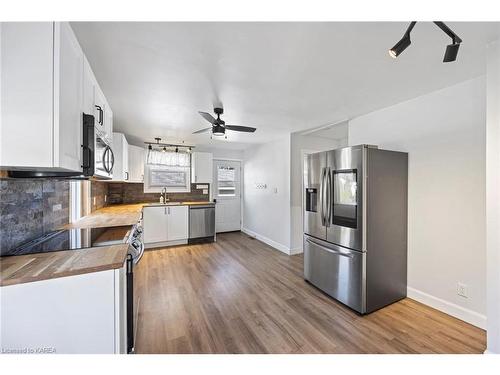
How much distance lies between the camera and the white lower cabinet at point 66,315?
93 cm

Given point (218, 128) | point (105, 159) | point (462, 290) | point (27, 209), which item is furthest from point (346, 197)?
point (27, 209)

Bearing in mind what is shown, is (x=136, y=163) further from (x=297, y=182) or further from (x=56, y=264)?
(x=56, y=264)

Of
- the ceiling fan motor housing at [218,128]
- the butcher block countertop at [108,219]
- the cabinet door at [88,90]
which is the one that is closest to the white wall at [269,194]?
the ceiling fan motor housing at [218,128]

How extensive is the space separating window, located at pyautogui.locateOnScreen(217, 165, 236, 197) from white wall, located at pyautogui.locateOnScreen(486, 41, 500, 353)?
482 cm

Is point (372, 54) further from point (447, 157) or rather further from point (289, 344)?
point (289, 344)

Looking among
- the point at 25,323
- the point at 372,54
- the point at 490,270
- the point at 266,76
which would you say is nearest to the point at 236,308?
the point at 25,323

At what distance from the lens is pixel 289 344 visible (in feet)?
5.45

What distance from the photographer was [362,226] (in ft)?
6.66

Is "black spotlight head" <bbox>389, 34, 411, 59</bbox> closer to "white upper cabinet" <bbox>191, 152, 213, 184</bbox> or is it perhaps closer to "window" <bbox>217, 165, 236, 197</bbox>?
"white upper cabinet" <bbox>191, 152, 213, 184</bbox>

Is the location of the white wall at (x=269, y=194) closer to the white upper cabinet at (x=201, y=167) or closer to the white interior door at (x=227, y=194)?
the white interior door at (x=227, y=194)

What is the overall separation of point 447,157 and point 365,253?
1285 mm

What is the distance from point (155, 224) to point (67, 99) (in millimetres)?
3517

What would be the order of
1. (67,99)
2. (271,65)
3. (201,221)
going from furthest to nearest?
(201,221), (271,65), (67,99)
